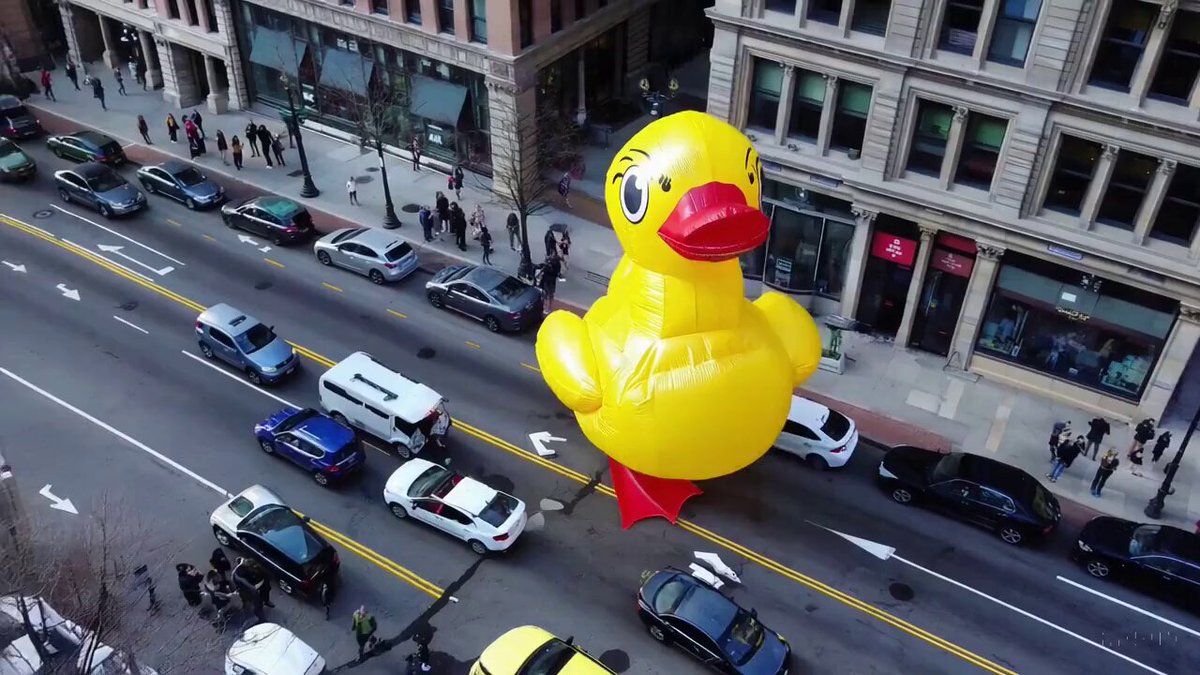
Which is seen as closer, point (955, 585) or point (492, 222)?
point (955, 585)

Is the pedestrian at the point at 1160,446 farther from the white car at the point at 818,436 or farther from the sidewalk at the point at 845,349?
the white car at the point at 818,436

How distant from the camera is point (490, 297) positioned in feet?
96.3

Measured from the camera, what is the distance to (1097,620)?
70.4 ft

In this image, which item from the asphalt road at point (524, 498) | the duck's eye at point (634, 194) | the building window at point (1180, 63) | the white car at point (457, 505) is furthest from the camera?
the building window at point (1180, 63)

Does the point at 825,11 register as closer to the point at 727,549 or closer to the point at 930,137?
the point at 930,137

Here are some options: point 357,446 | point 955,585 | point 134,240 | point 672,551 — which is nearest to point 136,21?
point 134,240

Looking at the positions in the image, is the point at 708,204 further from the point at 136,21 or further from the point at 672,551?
the point at 136,21

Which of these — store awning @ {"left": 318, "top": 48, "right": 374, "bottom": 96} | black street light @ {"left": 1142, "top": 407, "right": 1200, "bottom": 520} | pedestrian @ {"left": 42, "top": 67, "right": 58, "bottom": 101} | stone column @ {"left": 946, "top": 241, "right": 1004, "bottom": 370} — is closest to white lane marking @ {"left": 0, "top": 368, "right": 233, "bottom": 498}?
store awning @ {"left": 318, "top": 48, "right": 374, "bottom": 96}

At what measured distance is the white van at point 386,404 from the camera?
80.6 feet

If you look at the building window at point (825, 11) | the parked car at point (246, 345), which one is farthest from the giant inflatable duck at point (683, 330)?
the parked car at point (246, 345)

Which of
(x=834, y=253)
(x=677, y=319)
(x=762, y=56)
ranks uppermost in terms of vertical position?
(x=762, y=56)

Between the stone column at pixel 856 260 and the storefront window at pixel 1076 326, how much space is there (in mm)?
3709

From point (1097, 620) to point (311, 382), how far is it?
20.6m

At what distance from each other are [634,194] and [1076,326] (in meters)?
14.8
